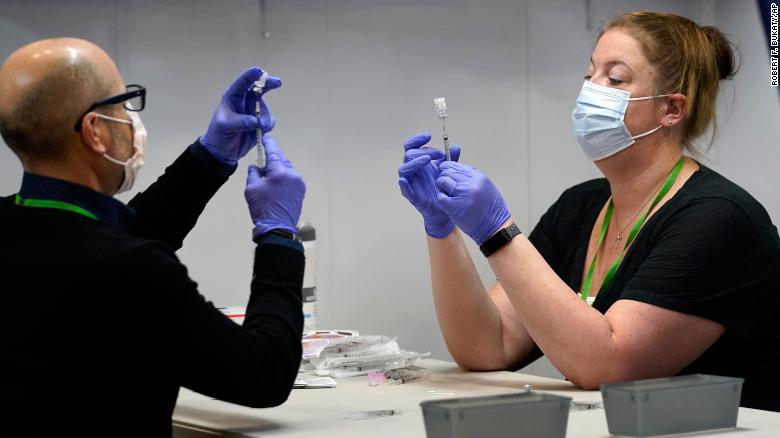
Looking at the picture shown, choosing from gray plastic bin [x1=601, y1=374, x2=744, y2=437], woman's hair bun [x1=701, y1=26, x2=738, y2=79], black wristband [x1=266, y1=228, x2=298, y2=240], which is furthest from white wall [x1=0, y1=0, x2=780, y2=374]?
gray plastic bin [x1=601, y1=374, x2=744, y2=437]

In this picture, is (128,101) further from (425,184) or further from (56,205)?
(425,184)

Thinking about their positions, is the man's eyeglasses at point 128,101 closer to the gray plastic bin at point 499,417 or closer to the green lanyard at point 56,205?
the green lanyard at point 56,205

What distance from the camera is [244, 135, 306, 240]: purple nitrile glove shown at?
159 cm

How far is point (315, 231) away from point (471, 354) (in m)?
1.24

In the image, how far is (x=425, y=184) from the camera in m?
2.09

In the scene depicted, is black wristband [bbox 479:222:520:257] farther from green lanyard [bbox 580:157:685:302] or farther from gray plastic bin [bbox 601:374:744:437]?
gray plastic bin [bbox 601:374:744:437]

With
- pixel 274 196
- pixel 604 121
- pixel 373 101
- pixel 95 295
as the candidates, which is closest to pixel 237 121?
pixel 274 196

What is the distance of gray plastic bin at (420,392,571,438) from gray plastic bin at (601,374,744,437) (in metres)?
0.13

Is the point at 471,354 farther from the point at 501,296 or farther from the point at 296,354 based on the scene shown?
the point at 296,354

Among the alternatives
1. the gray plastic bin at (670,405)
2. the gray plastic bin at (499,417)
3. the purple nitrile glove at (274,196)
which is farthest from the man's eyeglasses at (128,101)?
the gray plastic bin at (670,405)

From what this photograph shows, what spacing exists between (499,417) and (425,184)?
932 mm

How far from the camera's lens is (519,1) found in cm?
353

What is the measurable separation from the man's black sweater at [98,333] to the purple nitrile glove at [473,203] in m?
0.62

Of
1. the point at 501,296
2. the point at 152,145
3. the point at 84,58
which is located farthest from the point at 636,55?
the point at 152,145
